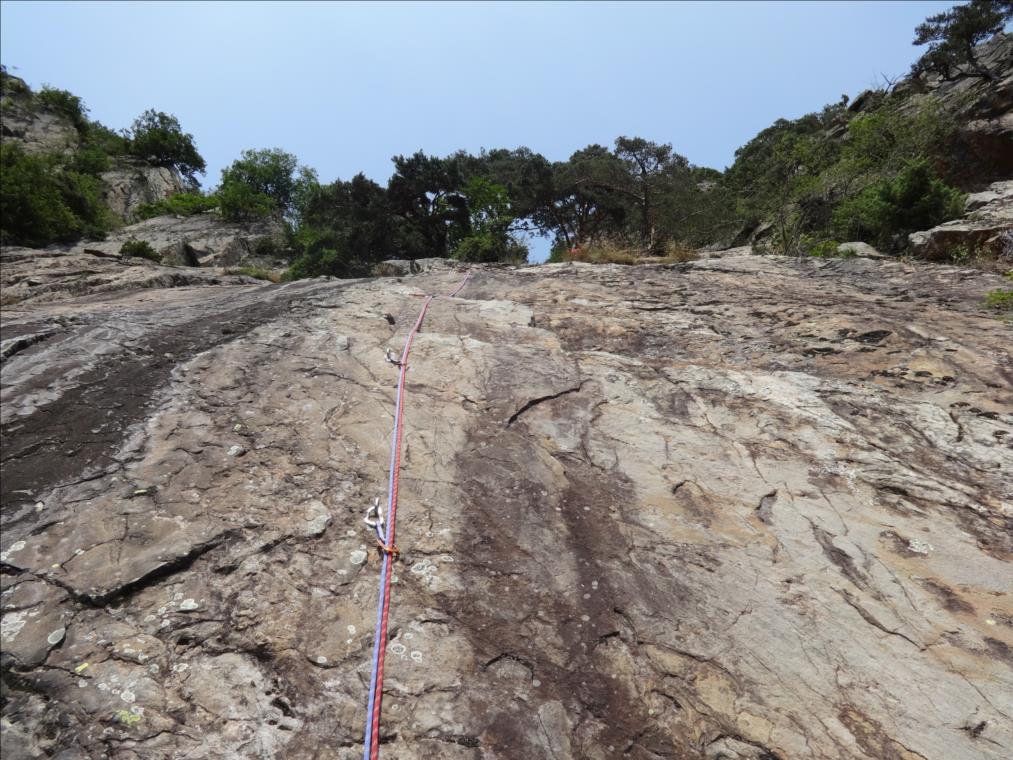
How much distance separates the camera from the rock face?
2002 millimetres

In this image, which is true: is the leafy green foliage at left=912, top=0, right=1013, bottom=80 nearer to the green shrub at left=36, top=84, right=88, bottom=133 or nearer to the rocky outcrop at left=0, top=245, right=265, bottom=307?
the rocky outcrop at left=0, top=245, right=265, bottom=307

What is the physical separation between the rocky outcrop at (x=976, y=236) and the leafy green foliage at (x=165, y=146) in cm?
4172

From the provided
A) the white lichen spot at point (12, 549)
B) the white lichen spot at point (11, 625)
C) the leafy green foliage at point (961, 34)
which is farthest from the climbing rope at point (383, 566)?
the leafy green foliage at point (961, 34)

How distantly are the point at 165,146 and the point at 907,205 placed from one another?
1651 inches

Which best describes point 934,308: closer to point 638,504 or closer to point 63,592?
point 638,504

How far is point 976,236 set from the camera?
7109 mm

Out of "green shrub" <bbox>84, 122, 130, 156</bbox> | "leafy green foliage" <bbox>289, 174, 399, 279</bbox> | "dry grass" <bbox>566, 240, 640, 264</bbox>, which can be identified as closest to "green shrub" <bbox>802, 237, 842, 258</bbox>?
"dry grass" <bbox>566, 240, 640, 264</bbox>

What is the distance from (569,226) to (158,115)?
33967 mm

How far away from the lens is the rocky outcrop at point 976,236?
6.89m

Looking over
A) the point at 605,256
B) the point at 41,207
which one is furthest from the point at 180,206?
the point at 605,256

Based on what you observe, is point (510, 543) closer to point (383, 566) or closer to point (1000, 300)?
point (383, 566)

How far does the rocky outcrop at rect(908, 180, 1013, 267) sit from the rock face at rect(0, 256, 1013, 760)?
3.47 m

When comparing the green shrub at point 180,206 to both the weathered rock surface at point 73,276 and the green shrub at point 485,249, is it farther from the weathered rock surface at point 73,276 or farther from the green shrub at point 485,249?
the weathered rock surface at point 73,276

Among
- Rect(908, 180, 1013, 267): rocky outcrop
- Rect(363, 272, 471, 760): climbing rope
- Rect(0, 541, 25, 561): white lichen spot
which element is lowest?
Rect(363, 272, 471, 760): climbing rope
